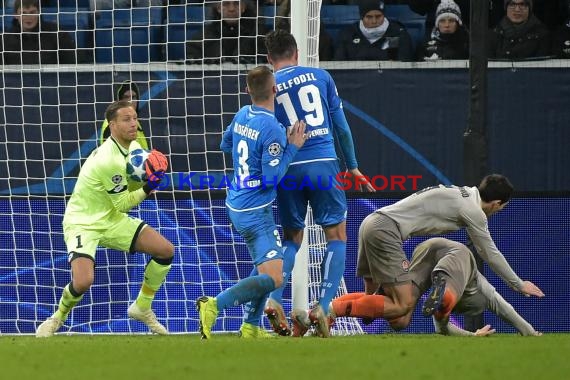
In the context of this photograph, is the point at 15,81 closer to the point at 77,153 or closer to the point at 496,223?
the point at 77,153

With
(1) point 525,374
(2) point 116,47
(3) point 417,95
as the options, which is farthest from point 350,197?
(1) point 525,374

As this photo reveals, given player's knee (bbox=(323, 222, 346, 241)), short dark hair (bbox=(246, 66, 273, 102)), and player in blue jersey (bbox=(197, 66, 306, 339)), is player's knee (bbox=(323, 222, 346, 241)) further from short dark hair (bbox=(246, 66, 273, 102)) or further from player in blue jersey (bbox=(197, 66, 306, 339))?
short dark hair (bbox=(246, 66, 273, 102))

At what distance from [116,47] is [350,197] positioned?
2.44m

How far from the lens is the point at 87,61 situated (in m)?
11.2

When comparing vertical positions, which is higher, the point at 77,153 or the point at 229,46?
the point at 229,46

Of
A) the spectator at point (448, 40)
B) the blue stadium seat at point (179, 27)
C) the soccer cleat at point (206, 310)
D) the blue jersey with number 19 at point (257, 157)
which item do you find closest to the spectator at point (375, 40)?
the spectator at point (448, 40)

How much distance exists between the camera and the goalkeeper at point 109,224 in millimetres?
9109

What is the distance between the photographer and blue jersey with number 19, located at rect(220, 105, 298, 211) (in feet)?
25.6

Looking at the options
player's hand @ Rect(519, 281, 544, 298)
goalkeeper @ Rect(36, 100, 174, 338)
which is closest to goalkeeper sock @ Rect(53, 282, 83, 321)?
goalkeeper @ Rect(36, 100, 174, 338)

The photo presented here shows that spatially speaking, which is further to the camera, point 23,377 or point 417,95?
point 417,95

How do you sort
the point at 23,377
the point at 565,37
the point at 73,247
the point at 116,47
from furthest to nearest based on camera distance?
the point at 565,37
the point at 116,47
the point at 73,247
the point at 23,377

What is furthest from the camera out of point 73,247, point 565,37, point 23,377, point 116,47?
point 565,37

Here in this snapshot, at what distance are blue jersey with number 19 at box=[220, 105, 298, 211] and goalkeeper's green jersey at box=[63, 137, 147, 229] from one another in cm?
131

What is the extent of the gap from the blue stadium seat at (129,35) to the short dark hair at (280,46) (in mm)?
3053
